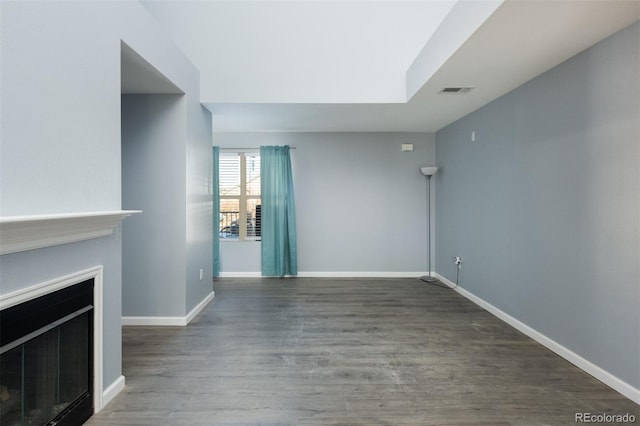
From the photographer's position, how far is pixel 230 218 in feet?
16.2

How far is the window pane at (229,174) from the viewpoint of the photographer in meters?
4.89

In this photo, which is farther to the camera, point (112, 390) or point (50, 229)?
point (112, 390)

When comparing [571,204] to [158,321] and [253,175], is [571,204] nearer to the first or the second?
[158,321]

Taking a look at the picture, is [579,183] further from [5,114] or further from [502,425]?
[5,114]

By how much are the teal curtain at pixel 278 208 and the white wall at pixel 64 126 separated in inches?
108

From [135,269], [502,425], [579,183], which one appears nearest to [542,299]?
[579,183]

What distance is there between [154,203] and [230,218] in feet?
6.72

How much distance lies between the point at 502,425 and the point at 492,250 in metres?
2.07

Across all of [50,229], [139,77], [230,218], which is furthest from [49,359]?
[230,218]

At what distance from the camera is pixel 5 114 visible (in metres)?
1.17

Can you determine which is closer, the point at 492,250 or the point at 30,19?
the point at 30,19

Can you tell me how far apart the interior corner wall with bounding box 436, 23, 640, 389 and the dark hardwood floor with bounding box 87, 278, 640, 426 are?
355 millimetres

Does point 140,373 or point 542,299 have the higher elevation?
point 542,299

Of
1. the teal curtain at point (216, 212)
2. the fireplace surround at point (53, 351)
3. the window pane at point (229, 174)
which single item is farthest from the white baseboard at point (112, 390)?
the window pane at point (229, 174)
